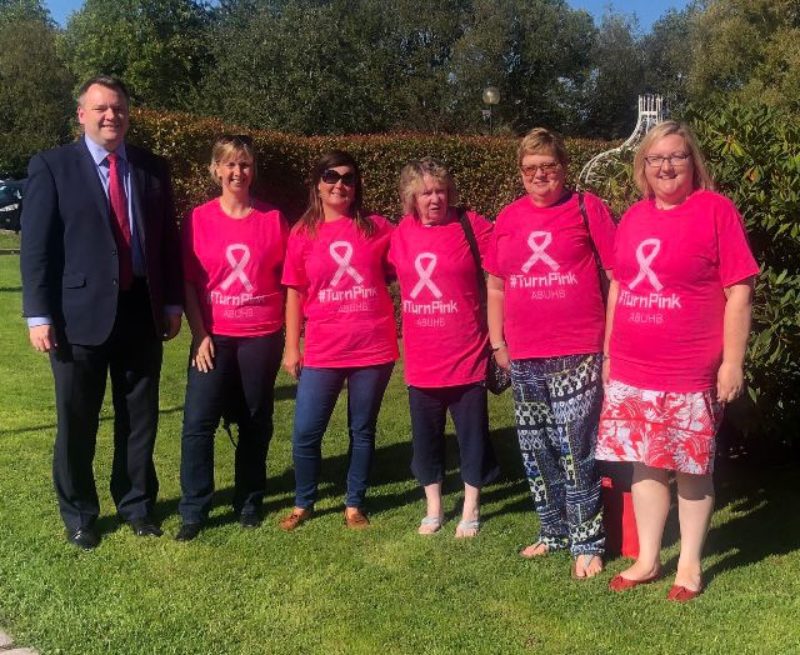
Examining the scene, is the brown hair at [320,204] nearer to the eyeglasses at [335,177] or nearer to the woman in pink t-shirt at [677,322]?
the eyeglasses at [335,177]

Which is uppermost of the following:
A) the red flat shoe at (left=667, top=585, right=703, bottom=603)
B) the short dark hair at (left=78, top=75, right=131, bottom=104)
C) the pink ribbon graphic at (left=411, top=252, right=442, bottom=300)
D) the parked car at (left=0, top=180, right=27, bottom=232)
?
the parked car at (left=0, top=180, right=27, bottom=232)

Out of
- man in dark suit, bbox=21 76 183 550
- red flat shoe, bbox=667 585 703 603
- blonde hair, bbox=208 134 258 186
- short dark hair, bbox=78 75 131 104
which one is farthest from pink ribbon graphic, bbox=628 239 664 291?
short dark hair, bbox=78 75 131 104

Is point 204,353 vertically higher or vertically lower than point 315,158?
lower

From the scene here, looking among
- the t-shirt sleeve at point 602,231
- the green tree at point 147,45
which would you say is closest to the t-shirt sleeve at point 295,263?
the t-shirt sleeve at point 602,231

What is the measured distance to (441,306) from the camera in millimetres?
4082

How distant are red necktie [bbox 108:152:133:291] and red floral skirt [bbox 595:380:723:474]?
→ 86.9 inches

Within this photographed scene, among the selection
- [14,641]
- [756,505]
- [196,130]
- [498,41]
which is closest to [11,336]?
[196,130]

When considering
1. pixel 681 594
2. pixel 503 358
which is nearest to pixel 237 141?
pixel 503 358

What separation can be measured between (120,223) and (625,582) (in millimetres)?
2703

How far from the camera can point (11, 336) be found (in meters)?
10.4

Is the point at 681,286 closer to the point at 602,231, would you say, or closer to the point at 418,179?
the point at 602,231

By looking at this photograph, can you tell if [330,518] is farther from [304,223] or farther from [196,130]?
[196,130]

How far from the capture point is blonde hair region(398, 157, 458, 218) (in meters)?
4.04

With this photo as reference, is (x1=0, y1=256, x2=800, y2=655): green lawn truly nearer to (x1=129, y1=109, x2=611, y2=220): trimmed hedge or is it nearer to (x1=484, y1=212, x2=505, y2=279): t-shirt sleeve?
(x1=484, y1=212, x2=505, y2=279): t-shirt sleeve
